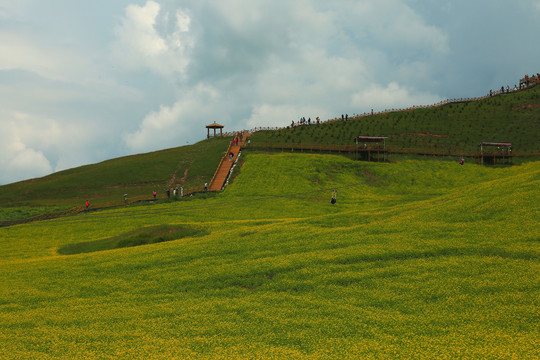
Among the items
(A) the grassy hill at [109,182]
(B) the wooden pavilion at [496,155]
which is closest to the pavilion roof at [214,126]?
(A) the grassy hill at [109,182]

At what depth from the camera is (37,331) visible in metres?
15.6

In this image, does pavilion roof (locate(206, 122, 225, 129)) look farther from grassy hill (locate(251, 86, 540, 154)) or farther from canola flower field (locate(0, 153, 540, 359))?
canola flower field (locate(0, 153, 540, 359))


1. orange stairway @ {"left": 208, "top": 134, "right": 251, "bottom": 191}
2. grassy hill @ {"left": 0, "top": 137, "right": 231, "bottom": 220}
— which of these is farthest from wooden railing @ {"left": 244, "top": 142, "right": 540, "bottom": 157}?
grassy hill @ {"left": 0, "top": 137, "right": 231, "bottom": 220}

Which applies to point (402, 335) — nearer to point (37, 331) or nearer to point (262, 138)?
point (37, 331)

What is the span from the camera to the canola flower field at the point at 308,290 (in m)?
13.5

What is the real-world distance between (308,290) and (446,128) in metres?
84.6

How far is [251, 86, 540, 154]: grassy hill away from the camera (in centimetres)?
8081

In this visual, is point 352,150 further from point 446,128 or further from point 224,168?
point 446,128

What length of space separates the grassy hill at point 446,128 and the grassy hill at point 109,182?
15.0m

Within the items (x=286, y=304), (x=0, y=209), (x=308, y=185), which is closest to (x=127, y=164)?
(x=0, y=209)

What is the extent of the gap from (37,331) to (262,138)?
67.8m

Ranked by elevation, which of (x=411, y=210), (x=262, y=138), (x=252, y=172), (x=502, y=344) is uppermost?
(x=262, y=138)

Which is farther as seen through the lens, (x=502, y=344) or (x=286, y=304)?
(x=286, y=304)

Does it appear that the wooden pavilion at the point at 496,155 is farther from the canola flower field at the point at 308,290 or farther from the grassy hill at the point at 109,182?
the grassy hill at the point at 109,182
